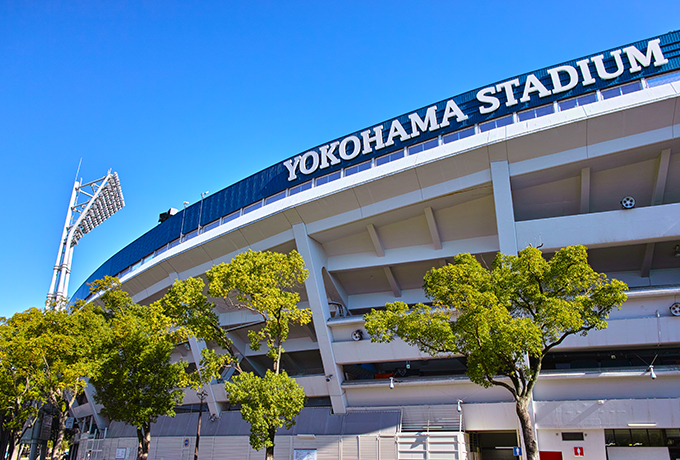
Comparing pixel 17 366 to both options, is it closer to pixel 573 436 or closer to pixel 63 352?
pixel 63 352

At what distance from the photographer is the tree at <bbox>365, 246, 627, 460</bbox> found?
13133mm

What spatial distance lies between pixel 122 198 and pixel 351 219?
104ft

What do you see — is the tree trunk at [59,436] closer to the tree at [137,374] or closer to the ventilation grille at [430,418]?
the tree at [137,374]

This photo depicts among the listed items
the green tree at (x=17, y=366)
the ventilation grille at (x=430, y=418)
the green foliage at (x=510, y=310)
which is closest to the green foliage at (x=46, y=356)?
the green tree at (x=17, y=366)

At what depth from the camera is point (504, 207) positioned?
21109mm

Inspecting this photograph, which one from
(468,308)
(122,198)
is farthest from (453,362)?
(122,198)

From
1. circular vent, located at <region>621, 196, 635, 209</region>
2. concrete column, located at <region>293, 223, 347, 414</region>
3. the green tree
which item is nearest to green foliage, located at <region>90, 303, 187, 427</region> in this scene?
the green tree

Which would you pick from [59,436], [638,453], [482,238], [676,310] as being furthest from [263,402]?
[676,310]

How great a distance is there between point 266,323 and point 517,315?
30.9 feet

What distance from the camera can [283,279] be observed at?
60.3ft

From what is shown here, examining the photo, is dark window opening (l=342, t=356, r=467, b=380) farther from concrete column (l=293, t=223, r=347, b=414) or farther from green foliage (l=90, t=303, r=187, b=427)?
green foliage (l=90, t=303, r=187, b=427)

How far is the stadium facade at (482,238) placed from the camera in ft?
63.1

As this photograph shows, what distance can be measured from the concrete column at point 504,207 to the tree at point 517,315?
5.77 meters

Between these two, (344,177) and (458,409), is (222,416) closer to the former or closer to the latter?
(458,409)
